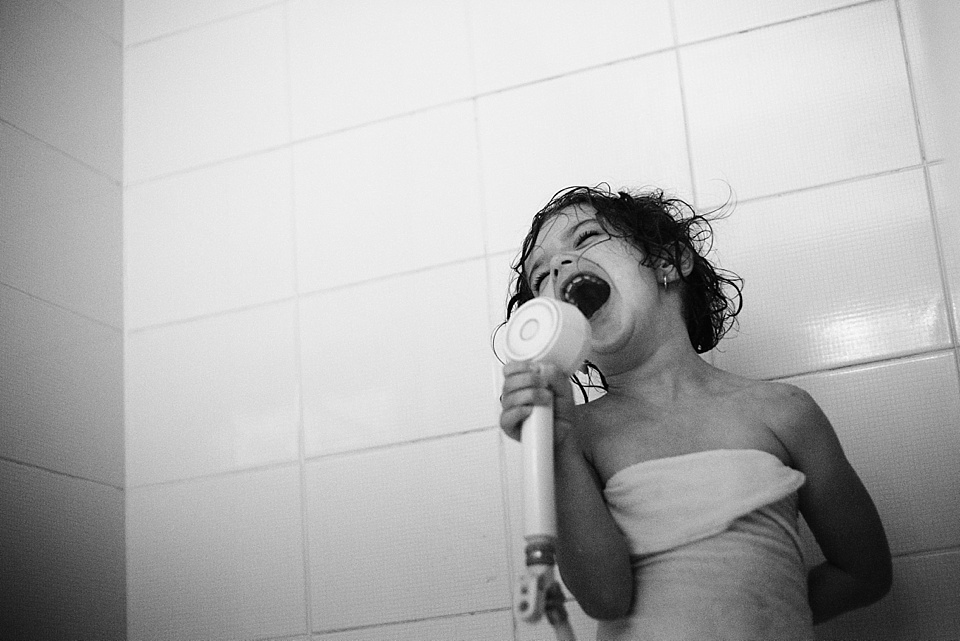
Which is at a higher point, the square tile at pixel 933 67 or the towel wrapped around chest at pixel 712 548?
the square tile at pixel 933 67

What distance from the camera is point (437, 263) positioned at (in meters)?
1.79

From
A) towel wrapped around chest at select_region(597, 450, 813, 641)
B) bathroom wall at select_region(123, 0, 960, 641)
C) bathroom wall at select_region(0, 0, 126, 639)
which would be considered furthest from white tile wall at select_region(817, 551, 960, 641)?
bathroom wall at select_region(0, 0, 126, 639)

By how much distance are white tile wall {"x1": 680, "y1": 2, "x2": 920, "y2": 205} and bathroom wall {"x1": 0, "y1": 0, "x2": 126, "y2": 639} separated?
3.59 ft

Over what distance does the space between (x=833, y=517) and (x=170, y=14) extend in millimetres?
1605

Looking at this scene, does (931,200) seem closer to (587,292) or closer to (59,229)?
(587,292)

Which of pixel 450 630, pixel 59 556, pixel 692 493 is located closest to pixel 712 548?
pixel 692 493

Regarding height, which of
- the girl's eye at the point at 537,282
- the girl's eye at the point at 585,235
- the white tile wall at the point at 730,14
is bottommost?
the girl's eye at the point at 537,282

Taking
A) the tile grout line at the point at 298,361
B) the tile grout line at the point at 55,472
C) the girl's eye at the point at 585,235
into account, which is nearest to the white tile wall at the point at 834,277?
the girl's eye at the point at 585,235

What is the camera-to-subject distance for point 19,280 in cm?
172

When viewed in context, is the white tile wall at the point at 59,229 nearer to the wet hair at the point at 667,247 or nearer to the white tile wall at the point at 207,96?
the white tile wall at the point at 207,96

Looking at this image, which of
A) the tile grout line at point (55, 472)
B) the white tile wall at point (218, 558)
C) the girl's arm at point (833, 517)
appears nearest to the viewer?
the girl's arm at point (833, 517)

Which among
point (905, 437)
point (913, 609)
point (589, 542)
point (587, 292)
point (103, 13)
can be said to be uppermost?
point (103, 13)

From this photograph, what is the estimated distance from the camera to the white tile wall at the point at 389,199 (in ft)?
5.94

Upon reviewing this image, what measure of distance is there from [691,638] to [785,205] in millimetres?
756
